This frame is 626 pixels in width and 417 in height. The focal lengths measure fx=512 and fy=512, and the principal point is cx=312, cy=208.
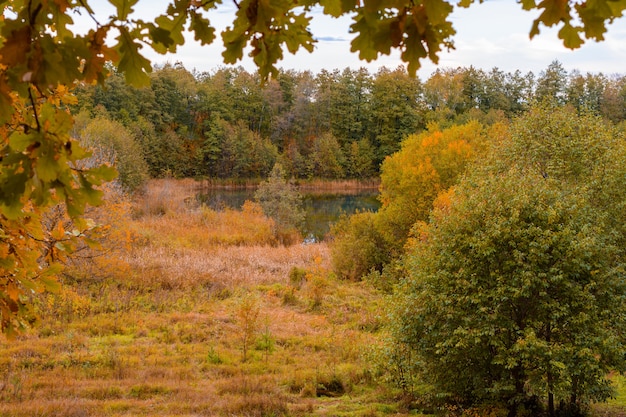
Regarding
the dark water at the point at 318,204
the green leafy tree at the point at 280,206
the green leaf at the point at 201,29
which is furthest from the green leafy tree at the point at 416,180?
the green leaf at the point at 201,29

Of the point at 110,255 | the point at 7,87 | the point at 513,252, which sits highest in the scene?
the point at 7,87

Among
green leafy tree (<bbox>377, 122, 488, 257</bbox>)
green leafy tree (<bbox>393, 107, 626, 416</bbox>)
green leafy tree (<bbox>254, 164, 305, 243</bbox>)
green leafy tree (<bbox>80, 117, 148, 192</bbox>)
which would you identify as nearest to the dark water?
green leafy tree (<bbox>254, 164, 305, 243</bbox>)

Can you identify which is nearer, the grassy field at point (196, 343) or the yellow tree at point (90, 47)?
the yellow tree at point (90, 47)

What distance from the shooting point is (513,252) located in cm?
760

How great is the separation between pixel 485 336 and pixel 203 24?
6931 mm

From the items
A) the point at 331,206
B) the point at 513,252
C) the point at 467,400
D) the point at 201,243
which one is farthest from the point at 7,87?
the point at 331,206

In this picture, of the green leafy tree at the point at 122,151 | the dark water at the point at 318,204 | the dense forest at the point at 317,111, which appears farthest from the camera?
the dense forest at the point at 317,111

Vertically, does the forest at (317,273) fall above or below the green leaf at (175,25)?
below

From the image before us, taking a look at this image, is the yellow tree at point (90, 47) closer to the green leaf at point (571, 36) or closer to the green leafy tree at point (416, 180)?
the green leaf at point (571, 36)

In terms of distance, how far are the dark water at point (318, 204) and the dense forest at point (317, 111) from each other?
7.24 m

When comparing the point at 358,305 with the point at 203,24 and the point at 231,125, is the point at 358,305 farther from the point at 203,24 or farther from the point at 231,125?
the point at 231,125

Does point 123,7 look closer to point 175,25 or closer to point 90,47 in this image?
point 90,47

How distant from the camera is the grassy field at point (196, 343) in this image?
785 cm

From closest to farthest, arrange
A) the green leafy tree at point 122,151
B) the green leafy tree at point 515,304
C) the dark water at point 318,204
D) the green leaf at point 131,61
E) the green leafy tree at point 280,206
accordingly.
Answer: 1. the green leaf at point 131,61
2. the green leafy tree at point 515,304
3. the green leafy tree at point 280,206
4. the green leafy tree at point 122,151
5. the dark water at point 318,204
